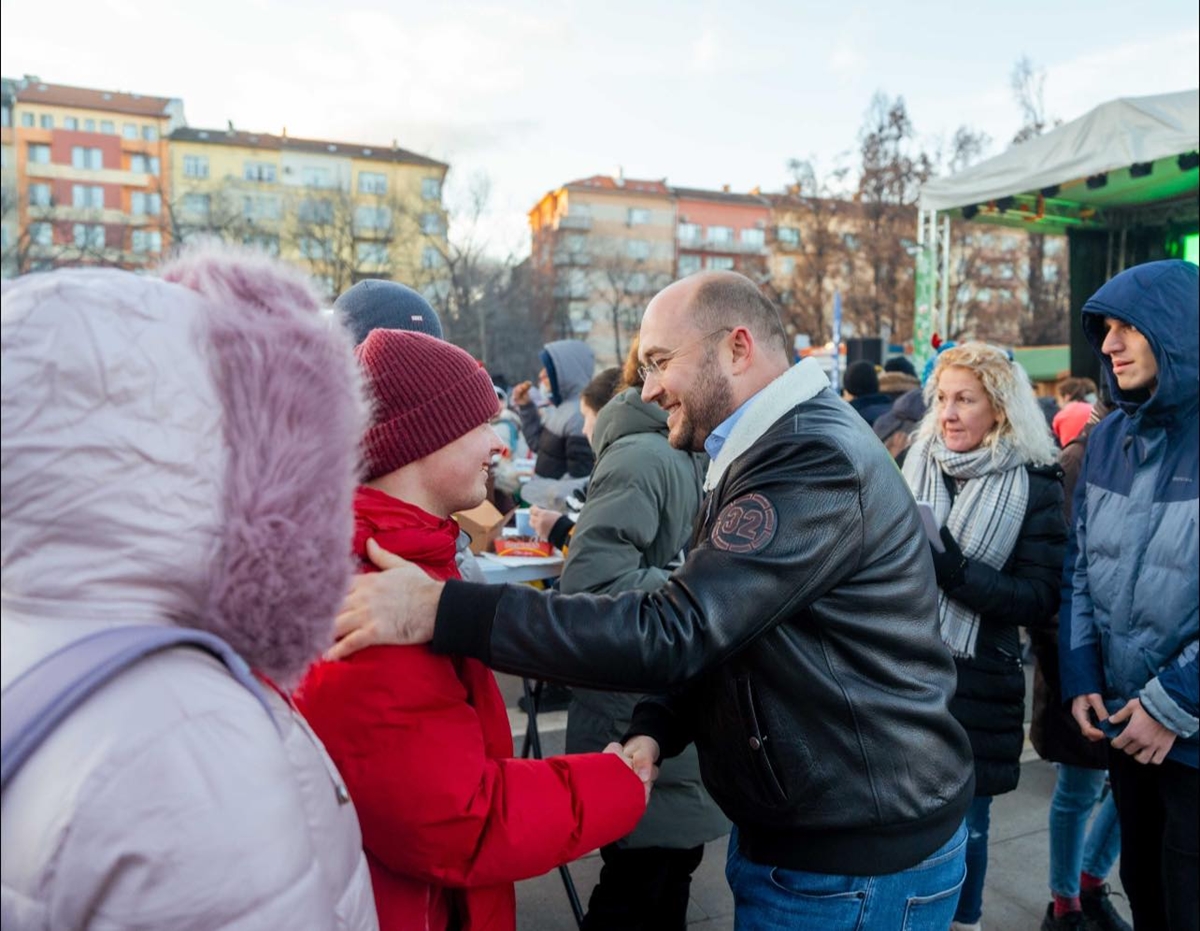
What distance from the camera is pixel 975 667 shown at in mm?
2904

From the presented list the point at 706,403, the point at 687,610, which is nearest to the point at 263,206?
the point at 706,403

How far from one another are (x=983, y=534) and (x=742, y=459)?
1.58 m

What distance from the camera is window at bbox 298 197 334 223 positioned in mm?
48719

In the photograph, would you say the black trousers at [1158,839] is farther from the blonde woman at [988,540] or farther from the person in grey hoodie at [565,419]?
the person in grey hoodie at [565,419]

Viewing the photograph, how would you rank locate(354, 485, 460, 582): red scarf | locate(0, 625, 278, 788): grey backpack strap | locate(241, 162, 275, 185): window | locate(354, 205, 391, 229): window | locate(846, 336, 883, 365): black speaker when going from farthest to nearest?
locate(241, 162, 275, 185): window → locate(354, 205, 391, 229): window → locate(846, 336, 883, 365): black speaker → locate(354, 485, 460, 582): red scarf → locate(0, 625, 278, 788): grey backpack strap

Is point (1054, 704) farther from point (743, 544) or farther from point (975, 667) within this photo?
point (743, 544)

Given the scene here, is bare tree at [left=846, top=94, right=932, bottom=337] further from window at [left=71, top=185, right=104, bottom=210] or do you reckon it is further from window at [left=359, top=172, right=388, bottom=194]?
window at [left=71, top=185, right=104, bottom=210]

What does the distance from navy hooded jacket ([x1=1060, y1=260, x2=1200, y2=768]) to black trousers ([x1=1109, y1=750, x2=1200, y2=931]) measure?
0.45 ft

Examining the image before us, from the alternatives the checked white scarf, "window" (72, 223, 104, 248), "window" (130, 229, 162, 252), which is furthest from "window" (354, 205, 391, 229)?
the checked white scarf

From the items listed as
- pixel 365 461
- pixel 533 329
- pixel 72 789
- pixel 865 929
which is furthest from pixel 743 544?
pixel 533 329

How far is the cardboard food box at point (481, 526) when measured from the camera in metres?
3.96

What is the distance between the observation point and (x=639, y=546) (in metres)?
2.95

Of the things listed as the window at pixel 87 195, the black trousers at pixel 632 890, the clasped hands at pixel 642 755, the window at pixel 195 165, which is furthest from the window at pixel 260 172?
the clasped hands at pixel 642 755

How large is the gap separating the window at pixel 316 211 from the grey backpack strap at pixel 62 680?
167 feet
